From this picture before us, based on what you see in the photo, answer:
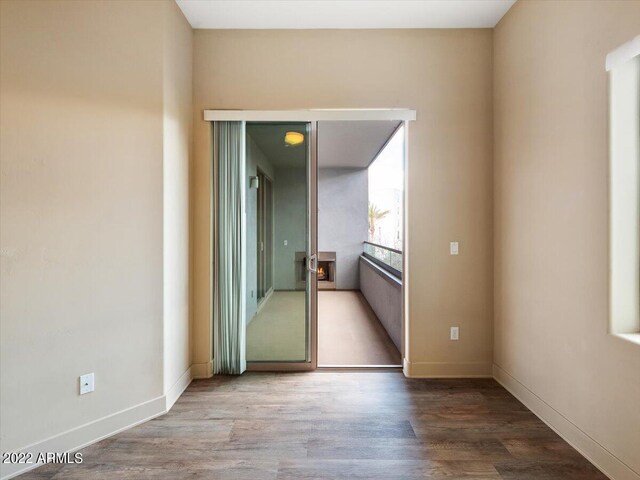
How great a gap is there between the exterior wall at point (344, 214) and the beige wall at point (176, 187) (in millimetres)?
5328

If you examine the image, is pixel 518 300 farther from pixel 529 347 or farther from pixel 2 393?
pixel 2 393

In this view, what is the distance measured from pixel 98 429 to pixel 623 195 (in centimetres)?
331

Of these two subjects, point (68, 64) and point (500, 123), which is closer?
point (68, 64)

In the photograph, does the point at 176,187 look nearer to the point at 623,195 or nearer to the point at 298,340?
the point at 298,340

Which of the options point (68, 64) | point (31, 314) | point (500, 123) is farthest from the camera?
point (500, 123)

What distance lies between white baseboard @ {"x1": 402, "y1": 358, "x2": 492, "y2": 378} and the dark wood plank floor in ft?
0.53

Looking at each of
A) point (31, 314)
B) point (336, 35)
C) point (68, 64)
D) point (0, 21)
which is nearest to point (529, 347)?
point (336, 35)

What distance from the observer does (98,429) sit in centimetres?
208

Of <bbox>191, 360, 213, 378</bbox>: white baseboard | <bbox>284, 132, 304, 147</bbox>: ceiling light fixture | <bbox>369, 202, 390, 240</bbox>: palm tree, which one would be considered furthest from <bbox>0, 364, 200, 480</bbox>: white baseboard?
<bbox>369, 202, 390, 240</bbox>: palm tree

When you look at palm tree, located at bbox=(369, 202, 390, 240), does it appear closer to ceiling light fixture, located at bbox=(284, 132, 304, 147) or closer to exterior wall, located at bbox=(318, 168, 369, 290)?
exterior wall, located at bbox=(318, 168, 369, 290)

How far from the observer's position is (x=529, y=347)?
2455mm

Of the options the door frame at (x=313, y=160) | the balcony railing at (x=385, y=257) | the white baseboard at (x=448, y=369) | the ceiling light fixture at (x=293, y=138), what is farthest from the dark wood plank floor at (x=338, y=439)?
the ceiling light fixture at (x=293, y=138)

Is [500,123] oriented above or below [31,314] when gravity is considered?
above

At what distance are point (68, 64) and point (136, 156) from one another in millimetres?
618
